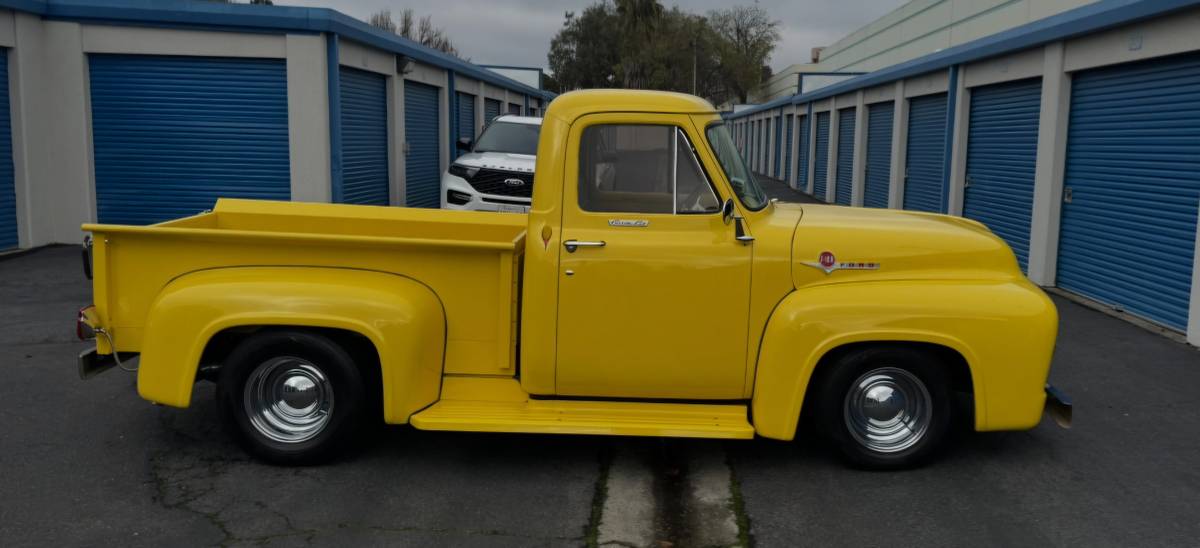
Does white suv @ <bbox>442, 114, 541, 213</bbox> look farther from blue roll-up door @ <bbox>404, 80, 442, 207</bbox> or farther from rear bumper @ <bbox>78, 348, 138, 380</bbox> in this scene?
rear bumper @ <bbox>78, 348, 138, 380</bbox>

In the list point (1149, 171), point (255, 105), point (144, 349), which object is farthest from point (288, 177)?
point (1149, 171)

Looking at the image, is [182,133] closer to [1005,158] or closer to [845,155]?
[1005,158]

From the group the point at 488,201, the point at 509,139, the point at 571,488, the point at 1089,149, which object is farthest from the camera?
the point at 509,139

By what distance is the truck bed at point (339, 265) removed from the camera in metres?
5.45

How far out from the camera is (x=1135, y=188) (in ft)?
34.9

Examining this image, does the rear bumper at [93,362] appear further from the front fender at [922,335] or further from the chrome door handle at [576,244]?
the front fender at [922,335]

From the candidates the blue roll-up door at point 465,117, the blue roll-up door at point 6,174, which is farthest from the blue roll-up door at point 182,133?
the blue roll-up door at point 465,117

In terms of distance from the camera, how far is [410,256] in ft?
18.1

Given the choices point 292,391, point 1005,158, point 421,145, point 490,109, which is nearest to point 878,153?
point 1005,158

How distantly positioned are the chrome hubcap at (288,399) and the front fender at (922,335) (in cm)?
232

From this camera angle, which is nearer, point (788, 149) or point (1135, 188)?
point (1135, 188)

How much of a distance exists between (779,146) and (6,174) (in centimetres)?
3076

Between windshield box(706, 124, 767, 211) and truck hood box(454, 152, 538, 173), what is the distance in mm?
8894

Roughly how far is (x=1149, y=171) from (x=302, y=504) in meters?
8.97
